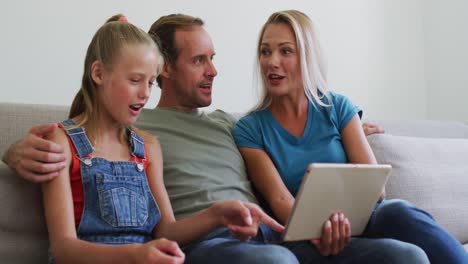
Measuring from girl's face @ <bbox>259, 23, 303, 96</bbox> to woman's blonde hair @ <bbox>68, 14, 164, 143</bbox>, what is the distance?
14.1 inches

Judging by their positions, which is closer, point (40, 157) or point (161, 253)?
point (161, 253)

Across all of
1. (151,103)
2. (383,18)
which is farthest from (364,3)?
(151,103)

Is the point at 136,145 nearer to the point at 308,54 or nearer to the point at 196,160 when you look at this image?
the point at 196,160

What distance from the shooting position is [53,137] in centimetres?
114

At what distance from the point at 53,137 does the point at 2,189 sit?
168mm

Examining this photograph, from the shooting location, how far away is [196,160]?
1.41 metres

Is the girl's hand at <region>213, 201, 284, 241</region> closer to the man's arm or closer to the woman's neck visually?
the man's arm

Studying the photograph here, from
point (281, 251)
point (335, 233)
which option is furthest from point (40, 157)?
point (335, 233)

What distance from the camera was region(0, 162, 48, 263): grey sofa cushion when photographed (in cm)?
120

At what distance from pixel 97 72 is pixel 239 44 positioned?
104cm

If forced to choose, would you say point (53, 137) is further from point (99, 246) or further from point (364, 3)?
point (364, 3)

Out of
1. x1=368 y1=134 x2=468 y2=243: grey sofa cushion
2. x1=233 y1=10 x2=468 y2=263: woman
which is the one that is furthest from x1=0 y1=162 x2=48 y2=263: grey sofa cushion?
x1=368 y1=134 x2=468 y2=243: grey sofa cushion

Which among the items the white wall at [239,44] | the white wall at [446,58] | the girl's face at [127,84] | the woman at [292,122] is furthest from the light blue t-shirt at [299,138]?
the white wall at [446,58]

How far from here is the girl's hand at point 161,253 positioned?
873mm
